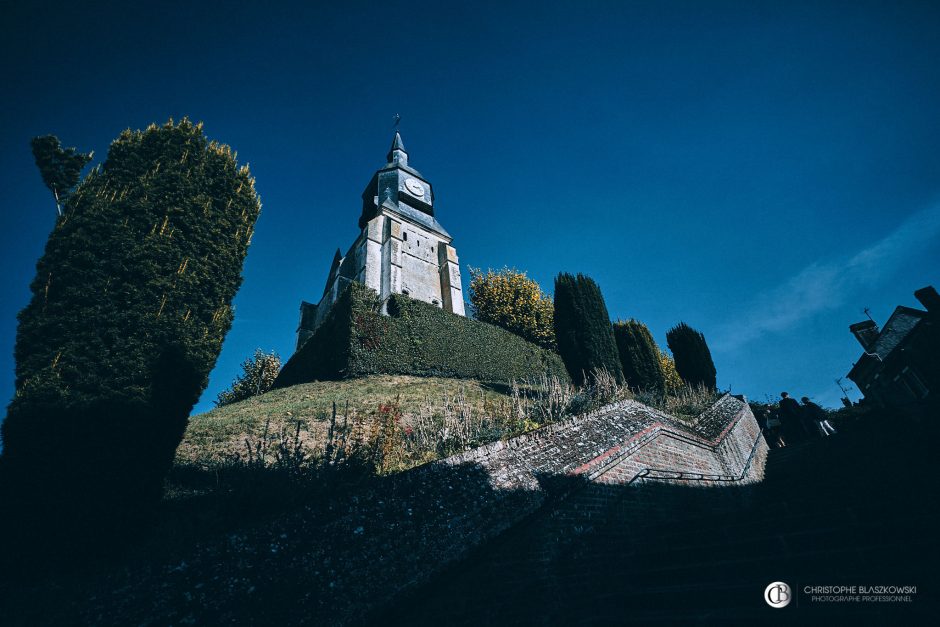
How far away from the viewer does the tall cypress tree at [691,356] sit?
18.1 meters

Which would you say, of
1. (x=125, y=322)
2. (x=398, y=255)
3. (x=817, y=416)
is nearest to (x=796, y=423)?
(x=817, y=416)

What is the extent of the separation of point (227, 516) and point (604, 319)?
13.9 m

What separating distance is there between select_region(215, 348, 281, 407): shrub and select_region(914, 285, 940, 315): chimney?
34269 millimetres

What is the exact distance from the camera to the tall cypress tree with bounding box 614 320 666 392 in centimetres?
1664

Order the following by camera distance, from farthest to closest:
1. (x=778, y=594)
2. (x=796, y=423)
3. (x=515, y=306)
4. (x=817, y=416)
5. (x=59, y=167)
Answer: (x=515, y=306) → (x=796, y=423) → (x=817, y=416) → (x=59, y=167) → (x=778, y=594)

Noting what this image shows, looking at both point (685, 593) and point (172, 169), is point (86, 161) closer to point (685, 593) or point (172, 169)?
point (172, 169)

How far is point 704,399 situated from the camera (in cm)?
1349

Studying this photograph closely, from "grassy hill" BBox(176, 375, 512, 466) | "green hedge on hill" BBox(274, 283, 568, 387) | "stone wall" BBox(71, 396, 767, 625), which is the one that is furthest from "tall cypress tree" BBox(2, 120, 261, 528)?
"green hedge on hill" BBox(274, 283, 568, 387)

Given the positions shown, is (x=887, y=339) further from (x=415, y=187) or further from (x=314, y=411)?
(x=415, y=187)

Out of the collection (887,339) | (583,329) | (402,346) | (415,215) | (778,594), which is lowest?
(778,594)

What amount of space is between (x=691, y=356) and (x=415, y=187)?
32363 millimetres

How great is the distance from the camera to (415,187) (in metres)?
40.9

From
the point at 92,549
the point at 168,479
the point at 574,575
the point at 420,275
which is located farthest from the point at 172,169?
the point at 420,275

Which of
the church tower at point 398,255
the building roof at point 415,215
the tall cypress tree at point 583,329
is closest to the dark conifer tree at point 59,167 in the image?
the tall cypress tree at point 583,329
